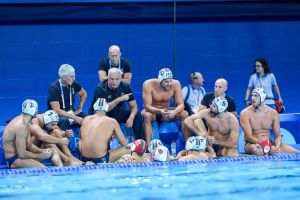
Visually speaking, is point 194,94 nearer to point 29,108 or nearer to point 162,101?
point 162,101

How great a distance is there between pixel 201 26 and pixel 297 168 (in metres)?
4.67

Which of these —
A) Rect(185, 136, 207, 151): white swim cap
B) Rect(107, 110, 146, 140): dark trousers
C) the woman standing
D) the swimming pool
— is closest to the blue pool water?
the swimming pool

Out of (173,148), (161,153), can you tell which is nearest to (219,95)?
(173,148)

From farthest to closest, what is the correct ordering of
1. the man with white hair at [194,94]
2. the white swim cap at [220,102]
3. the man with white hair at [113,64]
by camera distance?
the man with white hair at [194,94], the man with white hair at [113,64], the white swim cap at [220,102]

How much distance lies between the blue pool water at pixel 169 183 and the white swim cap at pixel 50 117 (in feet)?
2.92

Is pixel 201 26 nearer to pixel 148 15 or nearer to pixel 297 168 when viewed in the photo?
pixel 148 15

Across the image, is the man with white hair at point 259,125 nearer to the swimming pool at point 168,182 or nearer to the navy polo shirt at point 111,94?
the swimming pool at point 168,182

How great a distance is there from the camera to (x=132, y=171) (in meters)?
8.77

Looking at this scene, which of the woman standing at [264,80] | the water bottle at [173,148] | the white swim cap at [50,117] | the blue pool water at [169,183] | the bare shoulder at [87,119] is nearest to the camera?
the blue pool water at [169,183]

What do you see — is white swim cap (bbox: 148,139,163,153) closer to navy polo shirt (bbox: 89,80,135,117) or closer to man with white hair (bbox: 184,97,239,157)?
man with white hair (bbox: 184,97,239,157)

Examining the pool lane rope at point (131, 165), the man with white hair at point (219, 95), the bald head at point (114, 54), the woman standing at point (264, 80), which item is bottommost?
the pool lane rope at point (131, 165)

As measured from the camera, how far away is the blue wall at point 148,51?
40.4 feet

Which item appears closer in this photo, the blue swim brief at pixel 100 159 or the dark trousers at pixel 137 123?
the blue swim brief at pixel 100 159

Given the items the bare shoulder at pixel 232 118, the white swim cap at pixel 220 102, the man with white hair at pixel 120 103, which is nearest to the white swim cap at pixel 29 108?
the man with white hair at pixel 120 103
